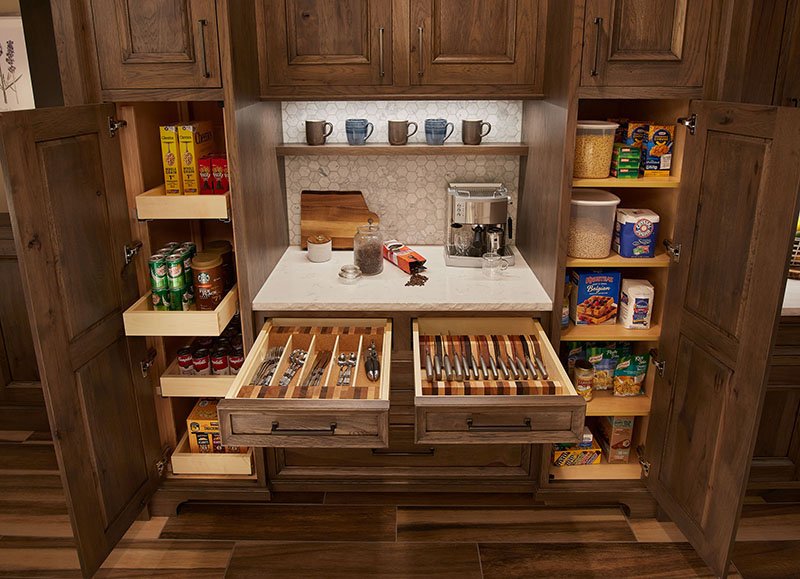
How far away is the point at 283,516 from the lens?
2365mm

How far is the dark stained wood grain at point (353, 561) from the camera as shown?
6.89 ft

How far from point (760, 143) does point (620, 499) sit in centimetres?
136

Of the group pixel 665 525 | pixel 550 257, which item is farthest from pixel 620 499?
pixel 550 257

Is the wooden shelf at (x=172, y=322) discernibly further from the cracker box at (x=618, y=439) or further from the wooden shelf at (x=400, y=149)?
the cracker box at (x=618, y=439)

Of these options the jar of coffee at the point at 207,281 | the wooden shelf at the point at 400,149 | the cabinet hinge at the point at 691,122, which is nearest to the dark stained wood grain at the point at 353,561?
the jar of coffee at the point at 207,281

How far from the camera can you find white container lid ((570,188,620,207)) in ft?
6.91

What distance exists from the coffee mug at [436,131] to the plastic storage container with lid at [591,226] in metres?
0.56

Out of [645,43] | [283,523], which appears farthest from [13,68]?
[645,43]

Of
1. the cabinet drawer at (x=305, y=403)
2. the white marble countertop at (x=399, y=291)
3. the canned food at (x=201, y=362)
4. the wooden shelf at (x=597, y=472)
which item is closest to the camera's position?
the cabinet drawer at (x=305, y=403)

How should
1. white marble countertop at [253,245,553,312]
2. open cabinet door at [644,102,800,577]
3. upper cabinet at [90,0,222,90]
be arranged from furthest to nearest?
white marble countertop at [253,245,553,312], upper cabinet at [90,0,222,90], open cabinet door at [644,102,800,577]

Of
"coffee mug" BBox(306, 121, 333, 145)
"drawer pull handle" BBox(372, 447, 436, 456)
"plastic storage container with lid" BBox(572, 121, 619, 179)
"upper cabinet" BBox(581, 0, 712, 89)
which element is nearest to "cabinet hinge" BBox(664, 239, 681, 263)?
"plastic storage container with lid" BBox(572, 121, 619, 179)

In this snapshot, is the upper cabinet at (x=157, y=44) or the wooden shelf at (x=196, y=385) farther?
the wooden shelf at (x=196, y=385)

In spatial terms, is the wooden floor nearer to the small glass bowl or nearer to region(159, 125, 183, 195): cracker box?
the small glass bowl

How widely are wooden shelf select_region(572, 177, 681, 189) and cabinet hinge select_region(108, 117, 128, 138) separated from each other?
144cm
